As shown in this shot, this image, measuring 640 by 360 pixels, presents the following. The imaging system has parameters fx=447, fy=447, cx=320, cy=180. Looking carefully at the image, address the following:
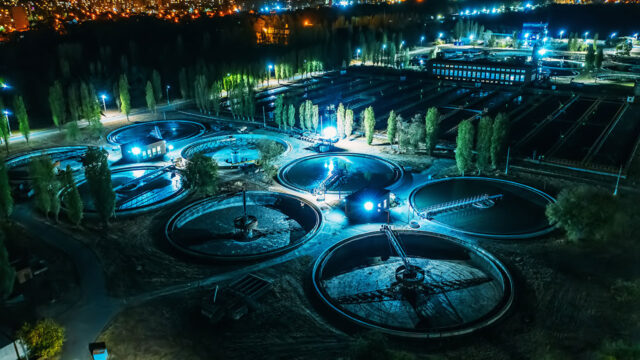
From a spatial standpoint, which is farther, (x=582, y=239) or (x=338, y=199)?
(x=338, y=199)

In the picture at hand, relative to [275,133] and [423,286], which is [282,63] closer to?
[275,133]

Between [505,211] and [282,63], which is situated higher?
[282,63]

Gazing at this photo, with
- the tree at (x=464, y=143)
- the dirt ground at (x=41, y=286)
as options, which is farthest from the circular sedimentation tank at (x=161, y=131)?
the tree at (x=464, y=143)

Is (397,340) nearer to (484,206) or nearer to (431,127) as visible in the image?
(484,206)

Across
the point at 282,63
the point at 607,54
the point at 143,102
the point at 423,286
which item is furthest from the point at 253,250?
the point at 607,54

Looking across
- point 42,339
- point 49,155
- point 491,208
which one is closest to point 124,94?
point 49,155

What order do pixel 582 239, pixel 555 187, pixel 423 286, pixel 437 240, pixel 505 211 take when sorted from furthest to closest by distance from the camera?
pixel 555 187, pixel 505 211, pixel 437 240, pixel 582 239, pixel 423 286

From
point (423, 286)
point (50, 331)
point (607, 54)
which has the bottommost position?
point (423, 286)
